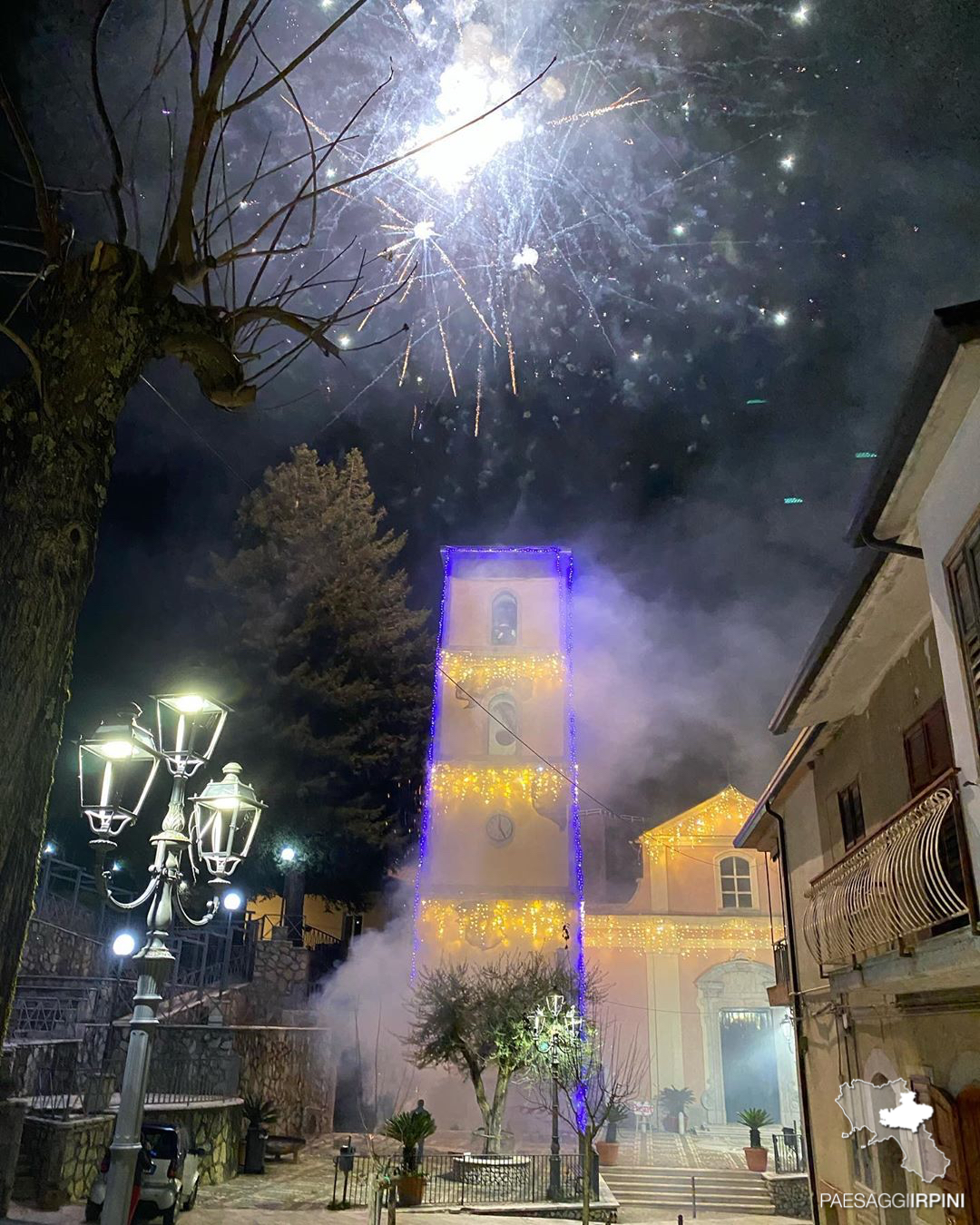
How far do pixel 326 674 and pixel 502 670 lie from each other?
18.3 ft

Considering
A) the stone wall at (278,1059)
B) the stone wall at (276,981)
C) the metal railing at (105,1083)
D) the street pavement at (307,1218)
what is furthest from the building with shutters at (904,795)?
the stone wall at (276,981)

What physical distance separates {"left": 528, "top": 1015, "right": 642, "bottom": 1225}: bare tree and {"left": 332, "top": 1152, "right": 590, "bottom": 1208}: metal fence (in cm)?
63

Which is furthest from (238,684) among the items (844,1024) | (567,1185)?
(844,1024)

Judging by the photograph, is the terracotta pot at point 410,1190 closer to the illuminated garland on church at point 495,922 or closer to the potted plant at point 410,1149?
the potted plant at point 410,1149

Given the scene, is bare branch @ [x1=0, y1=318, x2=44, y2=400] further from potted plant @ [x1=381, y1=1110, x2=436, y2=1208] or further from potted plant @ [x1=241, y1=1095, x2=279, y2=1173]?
potted plant @ [x1=241, y1=1095, x2=279, y2=1173]

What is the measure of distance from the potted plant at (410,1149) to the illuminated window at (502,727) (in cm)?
1199

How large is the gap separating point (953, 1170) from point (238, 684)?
2255 cm

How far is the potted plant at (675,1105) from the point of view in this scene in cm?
2316

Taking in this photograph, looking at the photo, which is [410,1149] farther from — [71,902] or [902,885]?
[902,885]

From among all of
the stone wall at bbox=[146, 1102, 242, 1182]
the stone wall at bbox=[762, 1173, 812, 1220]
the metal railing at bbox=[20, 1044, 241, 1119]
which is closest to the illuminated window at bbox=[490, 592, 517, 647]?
the metal railing at bbox=[20, 1044, 241, 1119]

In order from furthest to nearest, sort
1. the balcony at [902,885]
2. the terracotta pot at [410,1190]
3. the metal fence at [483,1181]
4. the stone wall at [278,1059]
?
the stone wall at [278,1059], the metal fence at [483,1181], the terracotta pot at [410,1190], the balcony at [902,885]

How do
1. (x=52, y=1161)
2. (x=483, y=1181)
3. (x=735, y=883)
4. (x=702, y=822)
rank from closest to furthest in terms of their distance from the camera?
(x=52, y=1161) < (x=483, y=1181) < (x=735, y=883) < (x=702, y=822)

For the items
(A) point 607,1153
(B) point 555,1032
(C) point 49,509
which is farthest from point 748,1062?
(C) point 49,509

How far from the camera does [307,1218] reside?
1227 centimetres
